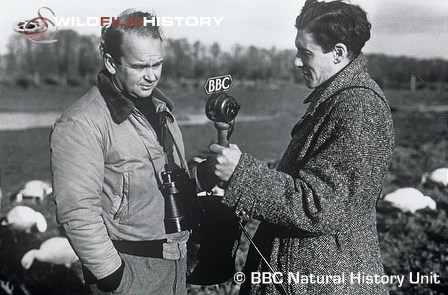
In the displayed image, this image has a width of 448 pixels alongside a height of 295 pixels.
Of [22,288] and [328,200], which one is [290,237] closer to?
[328,200]

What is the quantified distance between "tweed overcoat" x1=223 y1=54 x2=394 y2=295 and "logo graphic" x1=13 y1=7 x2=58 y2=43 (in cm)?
107

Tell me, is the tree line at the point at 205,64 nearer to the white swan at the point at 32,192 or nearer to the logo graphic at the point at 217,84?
the logo graphic at the point at 217,84

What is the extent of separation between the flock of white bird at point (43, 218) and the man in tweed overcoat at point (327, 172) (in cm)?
173

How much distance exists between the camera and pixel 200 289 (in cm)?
251

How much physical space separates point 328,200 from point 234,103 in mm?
387

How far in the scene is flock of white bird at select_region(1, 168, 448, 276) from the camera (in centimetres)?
278

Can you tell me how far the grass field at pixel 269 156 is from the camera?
2805 millimetres

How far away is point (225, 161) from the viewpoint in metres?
1.19

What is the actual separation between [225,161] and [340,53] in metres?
0.41

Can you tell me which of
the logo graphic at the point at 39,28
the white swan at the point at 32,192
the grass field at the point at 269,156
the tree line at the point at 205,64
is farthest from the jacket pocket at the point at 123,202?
the white swan at the point at 32,192

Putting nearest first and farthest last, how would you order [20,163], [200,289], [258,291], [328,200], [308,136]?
[328,200] < [308,136] < [258,291] < [200,289] < [20,163]

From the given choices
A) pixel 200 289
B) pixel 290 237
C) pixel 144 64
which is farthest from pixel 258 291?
pixel 200 289

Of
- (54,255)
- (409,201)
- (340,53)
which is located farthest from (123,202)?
(409,201)

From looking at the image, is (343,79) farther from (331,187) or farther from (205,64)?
(205,64)
